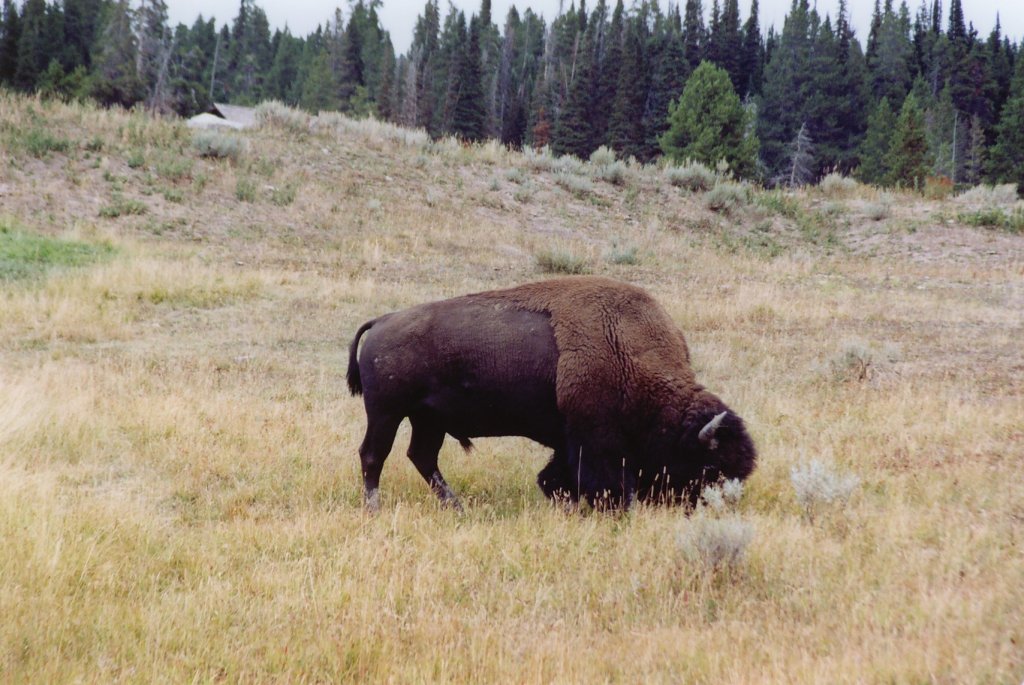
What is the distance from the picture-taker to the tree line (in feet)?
156

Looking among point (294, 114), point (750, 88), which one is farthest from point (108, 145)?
point (750, 88)

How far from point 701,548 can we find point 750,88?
68300 millimetres

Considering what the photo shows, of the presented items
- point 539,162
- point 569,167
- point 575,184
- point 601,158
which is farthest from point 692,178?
point 539,162

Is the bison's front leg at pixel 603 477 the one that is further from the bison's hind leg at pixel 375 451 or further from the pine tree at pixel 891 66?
the pine tree at pixel 891 66

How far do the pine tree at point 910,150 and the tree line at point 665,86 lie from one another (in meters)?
0.10

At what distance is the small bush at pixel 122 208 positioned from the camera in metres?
17.3

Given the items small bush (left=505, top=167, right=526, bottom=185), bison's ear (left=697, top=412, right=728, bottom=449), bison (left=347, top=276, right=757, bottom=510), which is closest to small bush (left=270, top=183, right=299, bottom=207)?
small bush (left=505, top=167, right=526, bottom=185)

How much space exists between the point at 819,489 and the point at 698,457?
29.6 inches

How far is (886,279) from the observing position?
17156mm

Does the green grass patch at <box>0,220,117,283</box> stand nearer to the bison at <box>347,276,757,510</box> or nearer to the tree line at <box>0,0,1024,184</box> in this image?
the bison at <box>347,276,757,510</box>

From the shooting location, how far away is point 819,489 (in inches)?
202

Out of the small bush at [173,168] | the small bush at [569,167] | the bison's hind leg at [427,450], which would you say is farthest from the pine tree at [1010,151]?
the bison's hind leg at [427,450]

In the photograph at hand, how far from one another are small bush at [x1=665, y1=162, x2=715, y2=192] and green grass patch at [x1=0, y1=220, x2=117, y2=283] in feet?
56.9

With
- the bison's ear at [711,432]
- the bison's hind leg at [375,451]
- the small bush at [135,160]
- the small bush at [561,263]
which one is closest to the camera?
the bison's ear at [711,432]
